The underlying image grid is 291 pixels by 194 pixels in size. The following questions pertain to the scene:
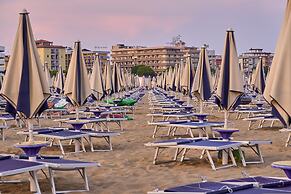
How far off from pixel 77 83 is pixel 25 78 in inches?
181

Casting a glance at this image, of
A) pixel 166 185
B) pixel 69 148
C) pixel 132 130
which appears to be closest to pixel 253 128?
pixel 132 130

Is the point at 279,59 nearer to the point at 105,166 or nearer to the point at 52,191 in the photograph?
the point at 52,191

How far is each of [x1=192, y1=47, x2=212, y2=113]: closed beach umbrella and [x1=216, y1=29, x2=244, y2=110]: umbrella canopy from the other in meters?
3.12

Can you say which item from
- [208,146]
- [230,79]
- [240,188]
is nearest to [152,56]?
[230,79]

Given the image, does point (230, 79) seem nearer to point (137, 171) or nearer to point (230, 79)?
point (230, 79)

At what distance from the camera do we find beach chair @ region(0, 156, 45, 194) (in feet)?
22.3

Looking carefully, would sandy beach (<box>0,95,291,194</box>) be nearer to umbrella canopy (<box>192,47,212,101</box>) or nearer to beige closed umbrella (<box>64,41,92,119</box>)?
beige closed umbrella (<box>64,41,92,119</box>)

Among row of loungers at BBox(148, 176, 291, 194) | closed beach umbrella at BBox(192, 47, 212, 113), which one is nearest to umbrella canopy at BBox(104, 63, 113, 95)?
closed beach umbrella at BBox(192, 47, 212, 113)

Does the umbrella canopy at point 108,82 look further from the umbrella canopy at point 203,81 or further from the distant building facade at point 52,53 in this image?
the distant building facade at point 52,53

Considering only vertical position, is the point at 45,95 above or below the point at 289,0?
below

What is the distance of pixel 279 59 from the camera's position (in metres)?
6.07

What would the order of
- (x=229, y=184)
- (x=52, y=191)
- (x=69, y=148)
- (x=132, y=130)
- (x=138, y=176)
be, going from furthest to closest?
(x=132, y=130), (x=69, y=148), (x=138, y=176), (x=52, y=191), (x=229, y=184)

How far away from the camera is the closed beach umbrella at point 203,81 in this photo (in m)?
13.9

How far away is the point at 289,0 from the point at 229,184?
6.88 feet
